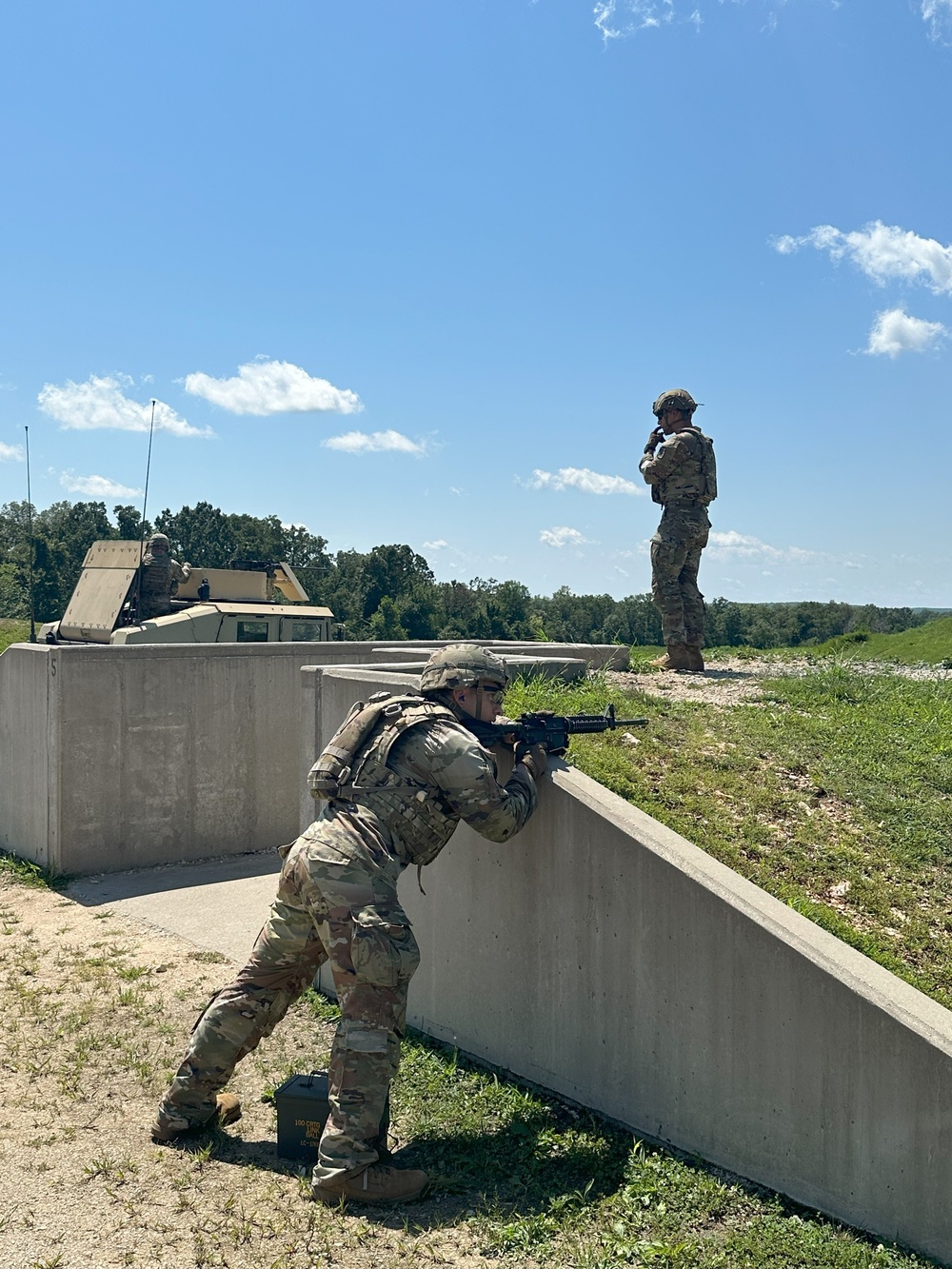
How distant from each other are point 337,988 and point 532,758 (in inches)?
54.4

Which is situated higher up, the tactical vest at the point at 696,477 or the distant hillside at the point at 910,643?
the tactical vest at the point at 696,477

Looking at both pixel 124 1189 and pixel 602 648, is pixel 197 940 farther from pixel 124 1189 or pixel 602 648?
pixel 602 648

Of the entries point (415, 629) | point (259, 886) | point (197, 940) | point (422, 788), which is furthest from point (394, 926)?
point (415, 629)

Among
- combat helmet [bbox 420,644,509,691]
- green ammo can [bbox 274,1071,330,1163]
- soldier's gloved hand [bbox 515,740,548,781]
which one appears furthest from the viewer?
soldier's gloved hand [bbox 515,740,548,781]

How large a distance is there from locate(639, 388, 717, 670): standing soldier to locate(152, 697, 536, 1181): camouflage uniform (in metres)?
4.79

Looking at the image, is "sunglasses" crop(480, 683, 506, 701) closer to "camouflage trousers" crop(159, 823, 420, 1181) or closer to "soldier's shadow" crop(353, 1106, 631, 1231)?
"camouflage trousers" crop(159, 823, 420, 1181)

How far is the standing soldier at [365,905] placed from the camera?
3998 mm

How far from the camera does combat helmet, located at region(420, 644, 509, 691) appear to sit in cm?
471

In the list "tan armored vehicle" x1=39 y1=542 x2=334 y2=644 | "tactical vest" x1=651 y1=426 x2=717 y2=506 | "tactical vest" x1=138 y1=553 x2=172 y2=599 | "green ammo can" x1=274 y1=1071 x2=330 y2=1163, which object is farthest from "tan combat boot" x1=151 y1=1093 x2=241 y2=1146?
"tactical vest" x1=138 y1=553 x2=172 y2=599

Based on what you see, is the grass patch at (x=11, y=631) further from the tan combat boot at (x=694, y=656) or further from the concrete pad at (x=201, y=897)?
the tan combat boot at (x=694, y=656)

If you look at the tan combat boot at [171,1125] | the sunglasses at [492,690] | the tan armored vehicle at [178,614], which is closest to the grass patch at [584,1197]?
the tan combat boot at [171,1125]

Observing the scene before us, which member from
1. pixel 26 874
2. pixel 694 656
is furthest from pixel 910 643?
pixel 26 874

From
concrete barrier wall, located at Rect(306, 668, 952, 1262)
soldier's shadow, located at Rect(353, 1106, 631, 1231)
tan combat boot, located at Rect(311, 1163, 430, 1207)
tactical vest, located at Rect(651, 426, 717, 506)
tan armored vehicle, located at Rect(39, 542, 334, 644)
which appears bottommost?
soldier's shadow, located at Rect(353, 1106, 631, 1231)

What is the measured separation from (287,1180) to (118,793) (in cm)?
576
